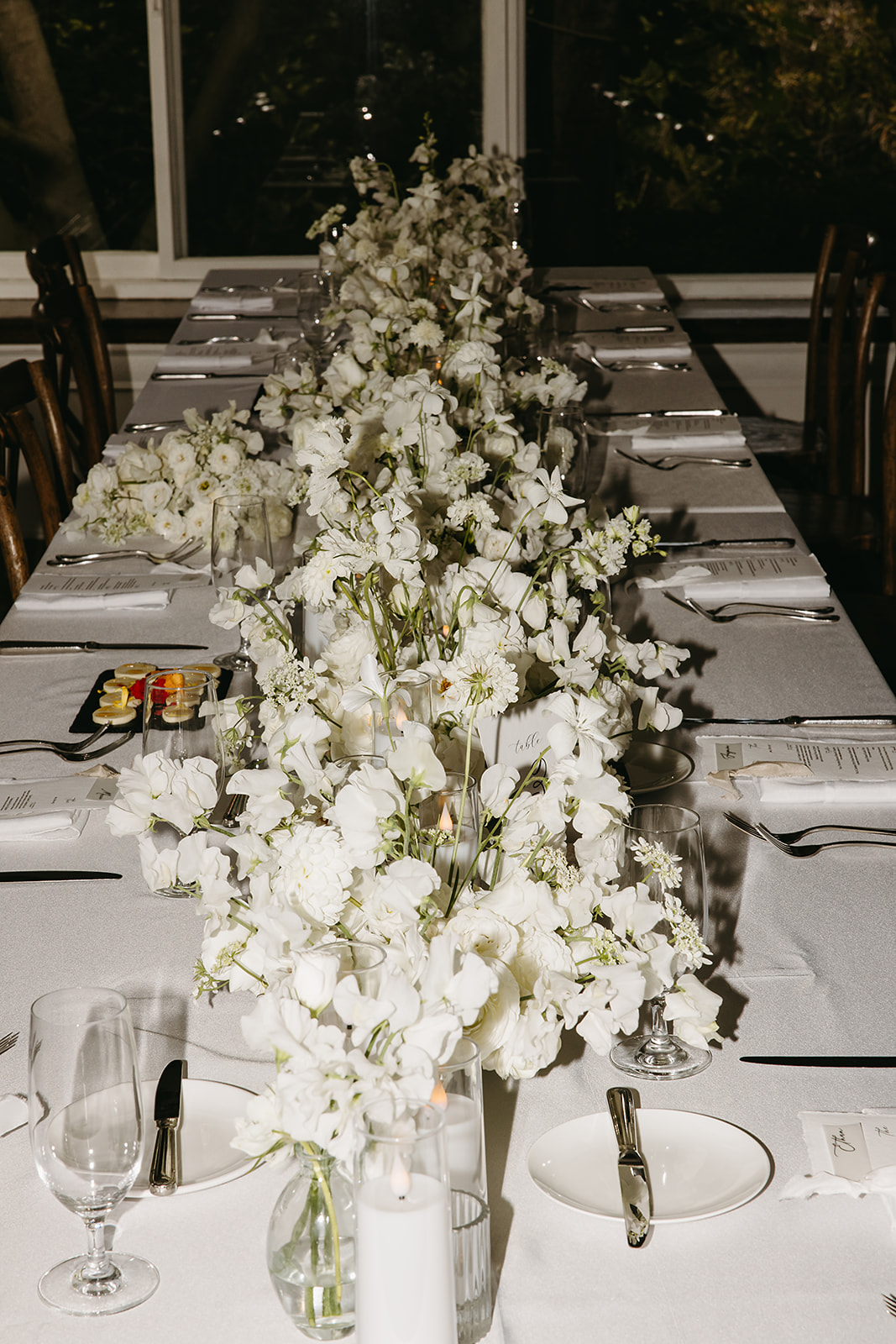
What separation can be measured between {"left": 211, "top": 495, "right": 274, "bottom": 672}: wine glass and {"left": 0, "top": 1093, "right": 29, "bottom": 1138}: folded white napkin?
75cm

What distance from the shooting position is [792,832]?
4.68 ft

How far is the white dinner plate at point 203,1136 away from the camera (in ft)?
3.07

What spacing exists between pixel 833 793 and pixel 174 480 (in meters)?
1.32

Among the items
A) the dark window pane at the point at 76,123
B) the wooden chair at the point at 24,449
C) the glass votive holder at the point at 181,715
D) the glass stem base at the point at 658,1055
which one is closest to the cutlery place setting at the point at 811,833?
the glass stem base at the point at 658,1055

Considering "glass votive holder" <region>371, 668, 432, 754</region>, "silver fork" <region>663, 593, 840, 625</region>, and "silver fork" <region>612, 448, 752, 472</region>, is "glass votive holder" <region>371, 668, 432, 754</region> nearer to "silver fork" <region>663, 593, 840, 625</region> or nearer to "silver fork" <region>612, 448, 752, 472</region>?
"silver fork" <region>663, 593, 840, 625</region>

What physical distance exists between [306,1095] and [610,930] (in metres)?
0.30

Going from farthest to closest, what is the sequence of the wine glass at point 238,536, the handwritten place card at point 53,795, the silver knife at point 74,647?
the silver knife at point 74,647 < the wine glass at point 238,536 < the handwritten place card at point 53,795

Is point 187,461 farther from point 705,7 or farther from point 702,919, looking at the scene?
point 705,7

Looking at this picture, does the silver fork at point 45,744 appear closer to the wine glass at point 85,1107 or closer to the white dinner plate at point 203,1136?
the white dinner plate at point 203,1136

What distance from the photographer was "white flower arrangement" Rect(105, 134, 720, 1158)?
723 millimetres

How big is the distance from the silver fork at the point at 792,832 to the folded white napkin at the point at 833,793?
2.1 inches

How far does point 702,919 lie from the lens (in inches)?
41.8

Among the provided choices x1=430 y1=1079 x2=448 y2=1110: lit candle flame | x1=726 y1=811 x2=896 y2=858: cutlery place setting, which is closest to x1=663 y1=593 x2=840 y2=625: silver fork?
x1=726 y1=811 x2=896 y2=858: cutlery place setting

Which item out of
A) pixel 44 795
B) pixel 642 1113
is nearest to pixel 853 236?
pixel 44 795
